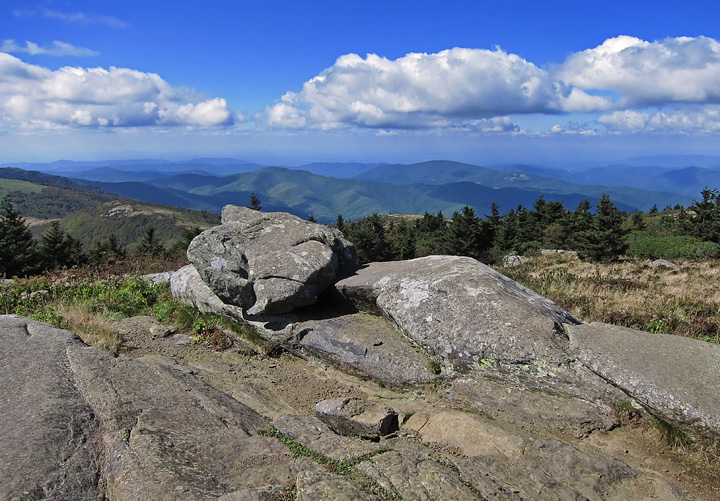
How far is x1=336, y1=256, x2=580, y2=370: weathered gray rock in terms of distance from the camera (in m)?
7.91

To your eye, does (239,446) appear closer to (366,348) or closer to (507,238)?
(366,348)

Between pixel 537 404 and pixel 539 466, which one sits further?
pixel 537 404

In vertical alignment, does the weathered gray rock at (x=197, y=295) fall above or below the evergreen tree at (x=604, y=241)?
above

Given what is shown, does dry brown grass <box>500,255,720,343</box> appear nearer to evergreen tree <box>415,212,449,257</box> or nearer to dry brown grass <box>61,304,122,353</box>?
dry brown grass <box>61,304,122,353</box>

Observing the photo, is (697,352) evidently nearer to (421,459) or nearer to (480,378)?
(480,378)

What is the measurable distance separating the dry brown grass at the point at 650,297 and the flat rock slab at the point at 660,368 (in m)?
3.82

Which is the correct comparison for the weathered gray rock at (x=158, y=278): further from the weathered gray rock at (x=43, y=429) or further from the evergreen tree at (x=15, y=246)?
the evergreen tree at (x=15, y=246)

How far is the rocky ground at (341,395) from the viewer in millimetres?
6062

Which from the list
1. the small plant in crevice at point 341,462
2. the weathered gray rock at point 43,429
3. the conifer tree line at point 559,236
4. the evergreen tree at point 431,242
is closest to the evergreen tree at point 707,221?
the conifer tree line at point 559,236

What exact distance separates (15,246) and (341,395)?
64.3 m

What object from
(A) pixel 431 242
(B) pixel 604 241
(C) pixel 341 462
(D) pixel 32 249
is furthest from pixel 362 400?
(D) pixel 32 249

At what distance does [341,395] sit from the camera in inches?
336

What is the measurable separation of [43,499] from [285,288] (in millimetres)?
5944

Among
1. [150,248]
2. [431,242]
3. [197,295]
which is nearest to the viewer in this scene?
[197,295]
